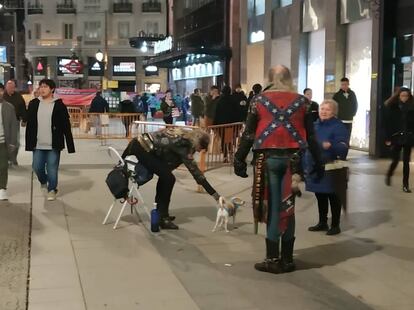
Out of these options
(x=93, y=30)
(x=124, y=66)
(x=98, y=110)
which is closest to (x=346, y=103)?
(x=98, y=110)

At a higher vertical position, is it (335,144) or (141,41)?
(141,41)

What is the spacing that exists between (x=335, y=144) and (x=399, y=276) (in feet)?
6.48

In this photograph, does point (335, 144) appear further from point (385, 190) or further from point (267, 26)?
point (267, 26)

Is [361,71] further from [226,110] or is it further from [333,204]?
[333,204]

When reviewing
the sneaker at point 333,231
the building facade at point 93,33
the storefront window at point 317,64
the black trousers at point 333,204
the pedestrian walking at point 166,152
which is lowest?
the sneaker at point 333,231

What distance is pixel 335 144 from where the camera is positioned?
7.44m

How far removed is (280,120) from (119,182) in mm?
2646

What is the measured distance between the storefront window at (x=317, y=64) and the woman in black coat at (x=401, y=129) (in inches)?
305

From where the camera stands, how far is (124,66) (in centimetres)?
7219

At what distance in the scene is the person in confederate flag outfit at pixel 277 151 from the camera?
575cm

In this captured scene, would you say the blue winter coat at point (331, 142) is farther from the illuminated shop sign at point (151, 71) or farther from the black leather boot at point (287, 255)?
→ the illuminated shop sign at point (151, 71)

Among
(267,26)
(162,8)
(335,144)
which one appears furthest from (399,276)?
(162,8)

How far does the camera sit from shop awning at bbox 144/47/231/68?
1139 inches

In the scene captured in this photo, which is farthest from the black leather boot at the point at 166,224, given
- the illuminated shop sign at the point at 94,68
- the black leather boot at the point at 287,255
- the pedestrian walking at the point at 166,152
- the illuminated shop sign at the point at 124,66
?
the illuminated shop sign at the point at 124,66
